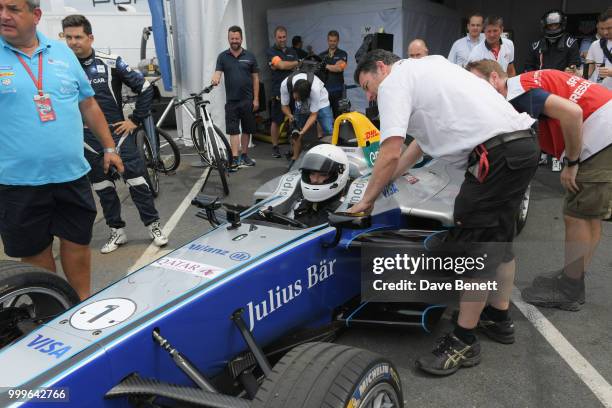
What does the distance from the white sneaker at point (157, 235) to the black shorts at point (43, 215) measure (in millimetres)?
1640

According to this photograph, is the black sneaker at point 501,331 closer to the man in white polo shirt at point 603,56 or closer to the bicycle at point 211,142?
the man in white polo shirt at point 603,56

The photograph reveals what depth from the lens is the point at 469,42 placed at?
6.34 metres

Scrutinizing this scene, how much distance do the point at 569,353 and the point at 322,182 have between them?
1.66 m

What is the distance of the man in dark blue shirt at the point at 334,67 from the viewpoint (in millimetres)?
8180

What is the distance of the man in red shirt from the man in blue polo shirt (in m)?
2.26

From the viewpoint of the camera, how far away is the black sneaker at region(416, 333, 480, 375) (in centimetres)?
258

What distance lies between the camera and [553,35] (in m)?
6.02

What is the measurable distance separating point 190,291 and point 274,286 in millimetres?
417

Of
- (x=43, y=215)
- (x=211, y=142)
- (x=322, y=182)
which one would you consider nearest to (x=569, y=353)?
(x=322, y=182)

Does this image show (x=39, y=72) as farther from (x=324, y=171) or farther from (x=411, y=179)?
(x=411, y=179)

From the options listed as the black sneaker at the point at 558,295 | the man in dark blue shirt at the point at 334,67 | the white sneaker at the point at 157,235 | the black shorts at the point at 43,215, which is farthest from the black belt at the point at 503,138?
the man in dark blue shirt at the point at 334,67

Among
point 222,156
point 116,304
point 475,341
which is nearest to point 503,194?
point 475,341

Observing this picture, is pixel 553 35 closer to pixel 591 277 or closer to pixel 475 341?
pixel 591 277

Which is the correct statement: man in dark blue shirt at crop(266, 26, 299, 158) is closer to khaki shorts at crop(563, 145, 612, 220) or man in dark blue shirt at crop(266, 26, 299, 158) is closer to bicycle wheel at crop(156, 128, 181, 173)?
bicycle wheel at crop(156, 128, 181, 173)
